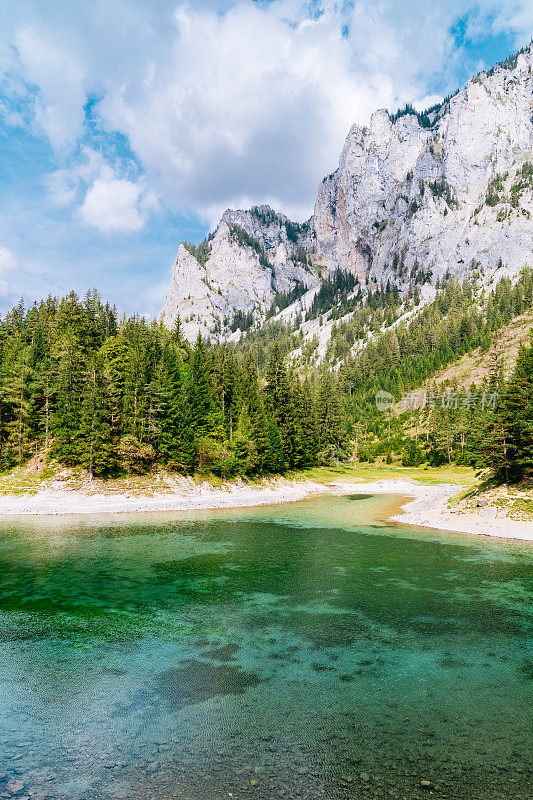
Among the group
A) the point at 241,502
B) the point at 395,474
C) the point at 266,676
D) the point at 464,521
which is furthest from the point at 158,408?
the point at 395,474

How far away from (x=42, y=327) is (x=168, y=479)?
43.3 metres

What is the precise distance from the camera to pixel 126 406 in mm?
66125

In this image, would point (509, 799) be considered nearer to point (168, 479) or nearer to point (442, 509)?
point (442, 509)

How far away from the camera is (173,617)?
1973cm

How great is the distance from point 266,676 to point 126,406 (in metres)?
57.0

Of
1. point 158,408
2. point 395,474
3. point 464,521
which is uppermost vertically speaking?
point 158,408

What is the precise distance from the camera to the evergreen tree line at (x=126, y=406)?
63938mm

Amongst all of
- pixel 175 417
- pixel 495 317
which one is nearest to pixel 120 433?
pixel 175 417

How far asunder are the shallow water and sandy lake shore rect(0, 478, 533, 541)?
10.1m

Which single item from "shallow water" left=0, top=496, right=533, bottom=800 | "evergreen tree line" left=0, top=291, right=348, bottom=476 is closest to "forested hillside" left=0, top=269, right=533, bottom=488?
"evergreen tree line" left=0, top=291, right=348, bottom=476

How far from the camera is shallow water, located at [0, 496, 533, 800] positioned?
938 centimetres

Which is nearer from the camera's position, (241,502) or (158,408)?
(241,502)

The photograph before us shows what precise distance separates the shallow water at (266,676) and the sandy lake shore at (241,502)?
399 inches

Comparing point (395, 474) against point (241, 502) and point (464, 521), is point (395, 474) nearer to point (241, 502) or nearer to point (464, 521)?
point (241, 502)
